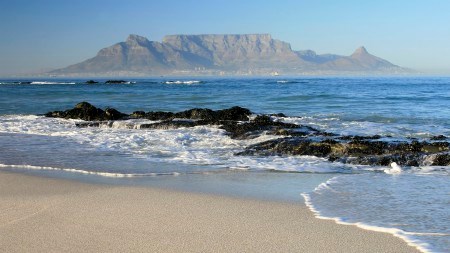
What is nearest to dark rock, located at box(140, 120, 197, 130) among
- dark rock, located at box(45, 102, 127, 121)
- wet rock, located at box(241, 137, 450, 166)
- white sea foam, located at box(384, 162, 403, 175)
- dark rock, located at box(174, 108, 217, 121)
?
dark rock, located at box(174, 108, 217, 121)

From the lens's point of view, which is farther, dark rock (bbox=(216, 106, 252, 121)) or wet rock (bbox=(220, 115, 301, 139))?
dark rock (bbox=(216, 106, 252, 121))

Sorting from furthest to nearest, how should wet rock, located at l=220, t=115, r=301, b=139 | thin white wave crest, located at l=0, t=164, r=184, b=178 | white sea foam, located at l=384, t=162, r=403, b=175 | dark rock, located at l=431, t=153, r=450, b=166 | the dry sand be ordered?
1. wet rock, located at l=220, t=115, r=301, b=139
2. dark rock, located at l=431, t=153, r=450, b=166
3. white sea foam, located at l=384, t=162, r=403, b=175
4. thin white wave crest, located at l=0, t=164, r=184, b=178
5. the dry sand

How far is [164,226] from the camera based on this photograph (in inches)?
200

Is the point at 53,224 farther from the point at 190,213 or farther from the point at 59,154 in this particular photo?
the point at 59,154

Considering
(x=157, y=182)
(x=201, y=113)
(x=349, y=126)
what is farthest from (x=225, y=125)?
(x=157, y=182)

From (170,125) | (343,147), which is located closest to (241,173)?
(343,147)

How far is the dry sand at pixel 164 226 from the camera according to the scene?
4469mm

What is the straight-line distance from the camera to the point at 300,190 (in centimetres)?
707

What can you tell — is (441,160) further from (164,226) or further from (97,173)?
(164,226)

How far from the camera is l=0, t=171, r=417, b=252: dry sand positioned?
4.47 meters

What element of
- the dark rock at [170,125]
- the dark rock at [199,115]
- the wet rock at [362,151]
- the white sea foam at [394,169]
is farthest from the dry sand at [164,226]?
the dark rock at [199,115]

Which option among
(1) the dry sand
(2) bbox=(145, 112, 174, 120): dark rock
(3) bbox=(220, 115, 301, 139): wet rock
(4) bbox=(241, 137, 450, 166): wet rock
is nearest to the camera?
(1) the dry sand

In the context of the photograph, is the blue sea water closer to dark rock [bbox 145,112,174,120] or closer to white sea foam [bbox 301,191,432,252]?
white sea foam [bbox 301,191,432,252]

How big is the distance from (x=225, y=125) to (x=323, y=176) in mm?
8127
